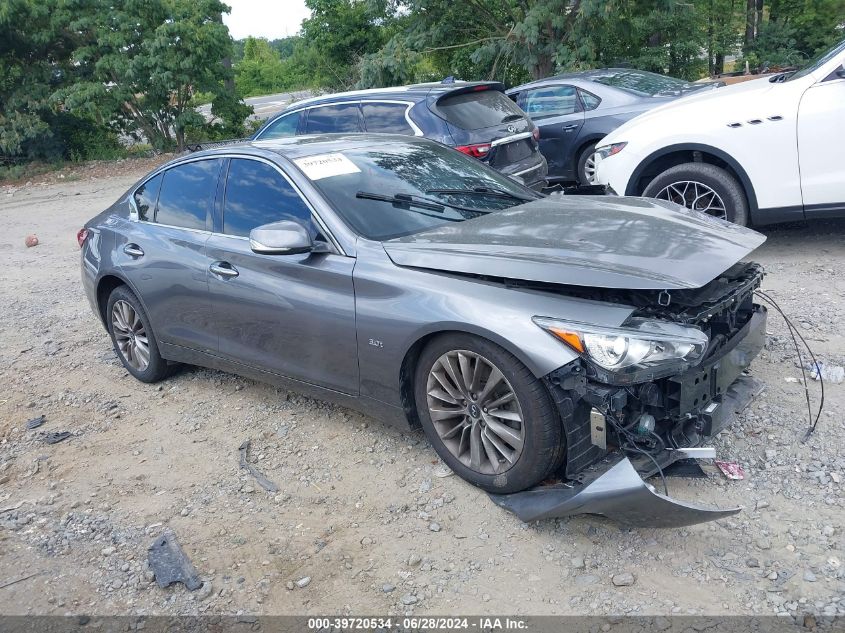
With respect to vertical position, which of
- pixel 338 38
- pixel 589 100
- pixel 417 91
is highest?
pixel 338 38

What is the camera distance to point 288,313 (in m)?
4.29

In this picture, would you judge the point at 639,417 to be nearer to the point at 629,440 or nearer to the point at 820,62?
the point at 629,440

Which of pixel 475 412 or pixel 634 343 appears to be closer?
pixel 634 343

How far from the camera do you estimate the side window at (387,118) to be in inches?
322

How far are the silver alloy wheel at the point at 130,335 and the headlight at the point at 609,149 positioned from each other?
4405 mm

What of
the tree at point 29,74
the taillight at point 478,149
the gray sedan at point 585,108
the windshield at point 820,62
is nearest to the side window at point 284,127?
the taillight at point 478,149

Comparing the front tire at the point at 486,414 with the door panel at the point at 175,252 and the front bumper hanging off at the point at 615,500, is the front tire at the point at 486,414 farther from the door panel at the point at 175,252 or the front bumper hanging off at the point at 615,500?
the door panel at the point at 175,252

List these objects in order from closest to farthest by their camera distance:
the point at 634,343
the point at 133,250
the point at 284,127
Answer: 1. the point at 634,343
2. the point at 133,250
3. the point at 284,127

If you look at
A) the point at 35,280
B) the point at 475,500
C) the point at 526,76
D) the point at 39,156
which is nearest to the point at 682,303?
the point at 475,500

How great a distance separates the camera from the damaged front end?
10.0ft

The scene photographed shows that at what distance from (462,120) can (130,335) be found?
3965 mm

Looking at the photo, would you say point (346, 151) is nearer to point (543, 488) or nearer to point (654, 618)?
point (543, 488)

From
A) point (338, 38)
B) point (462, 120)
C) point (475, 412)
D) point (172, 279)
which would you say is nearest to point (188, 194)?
point (172, 279)

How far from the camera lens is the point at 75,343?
22.3ft
